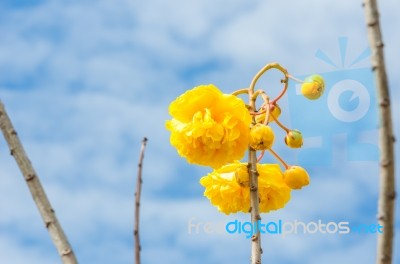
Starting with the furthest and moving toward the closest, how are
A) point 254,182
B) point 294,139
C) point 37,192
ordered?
point 294,139
point 254,182
point 37,192

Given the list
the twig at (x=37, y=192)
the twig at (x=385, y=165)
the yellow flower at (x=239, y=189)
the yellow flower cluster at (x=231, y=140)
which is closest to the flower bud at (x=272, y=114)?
the yellow flower cluster at (x=231, y=140)

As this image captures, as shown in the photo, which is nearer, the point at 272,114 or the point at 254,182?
the point at 254,182

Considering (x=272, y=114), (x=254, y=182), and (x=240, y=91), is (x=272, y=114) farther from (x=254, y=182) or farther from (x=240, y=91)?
(x=254, y=182)

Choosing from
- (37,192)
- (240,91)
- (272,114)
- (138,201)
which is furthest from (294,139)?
(37,192)

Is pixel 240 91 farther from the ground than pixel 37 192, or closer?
farther from the ground

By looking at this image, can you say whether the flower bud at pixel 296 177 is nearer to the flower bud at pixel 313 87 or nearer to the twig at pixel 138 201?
the flower bud at pixel 313 87

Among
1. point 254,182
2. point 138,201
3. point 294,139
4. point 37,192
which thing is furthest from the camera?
point 294,139

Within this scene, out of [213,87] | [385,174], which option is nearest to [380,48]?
[385,174]
